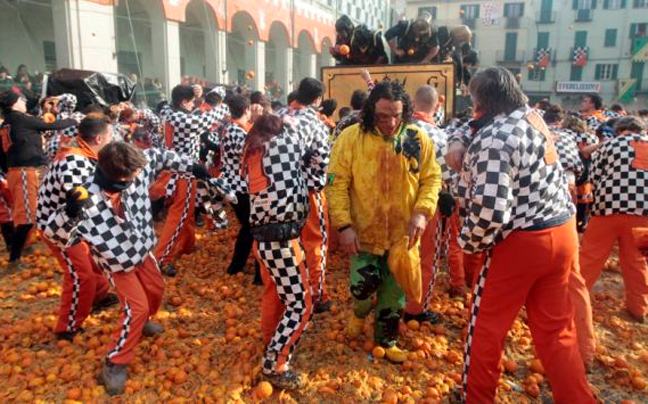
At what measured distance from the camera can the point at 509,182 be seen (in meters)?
2.50

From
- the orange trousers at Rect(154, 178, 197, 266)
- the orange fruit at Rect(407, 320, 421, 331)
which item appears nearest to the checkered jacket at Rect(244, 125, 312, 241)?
the orange fruit at Rect(407, 320, 421, 331)

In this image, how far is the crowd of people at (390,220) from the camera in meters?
2.64

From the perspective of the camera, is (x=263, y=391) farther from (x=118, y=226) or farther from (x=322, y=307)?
(x=118, y=226)

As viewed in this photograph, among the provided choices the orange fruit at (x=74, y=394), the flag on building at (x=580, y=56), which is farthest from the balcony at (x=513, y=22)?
the orange fruit at (x=74, y=394)

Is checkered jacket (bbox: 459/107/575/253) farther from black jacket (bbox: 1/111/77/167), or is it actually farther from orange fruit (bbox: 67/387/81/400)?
black jacket (bbox: 1/111/77/167)

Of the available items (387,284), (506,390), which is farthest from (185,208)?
(506,390)

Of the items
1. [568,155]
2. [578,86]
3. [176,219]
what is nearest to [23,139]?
[176,219]

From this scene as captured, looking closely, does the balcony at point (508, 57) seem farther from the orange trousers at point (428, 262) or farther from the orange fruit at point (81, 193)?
the orange fruit at point (81, 193)

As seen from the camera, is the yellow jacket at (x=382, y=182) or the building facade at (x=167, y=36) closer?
the yellow jacket at (x=382, y=182)

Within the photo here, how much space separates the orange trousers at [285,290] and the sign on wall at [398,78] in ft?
15.7

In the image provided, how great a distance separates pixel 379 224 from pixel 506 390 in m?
1.53

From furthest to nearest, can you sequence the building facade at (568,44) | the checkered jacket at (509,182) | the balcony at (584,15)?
1. the balcony at (584,15)
2. the building facade at (568,44)
3. the checkered jacket at (509,182)

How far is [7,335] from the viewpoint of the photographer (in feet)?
12.8

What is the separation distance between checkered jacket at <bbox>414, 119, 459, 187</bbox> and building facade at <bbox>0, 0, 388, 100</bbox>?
616 centimetres
